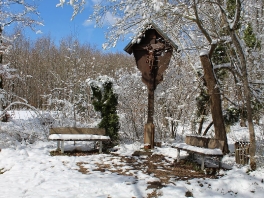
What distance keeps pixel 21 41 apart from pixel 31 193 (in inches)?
1209

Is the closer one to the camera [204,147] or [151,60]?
[204,147]

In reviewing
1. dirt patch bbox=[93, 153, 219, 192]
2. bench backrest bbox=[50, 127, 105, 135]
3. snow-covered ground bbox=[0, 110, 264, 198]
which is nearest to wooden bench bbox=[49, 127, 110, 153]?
bench backrest bbox=[50, 127, 105, 135]

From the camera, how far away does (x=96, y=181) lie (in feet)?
16.7

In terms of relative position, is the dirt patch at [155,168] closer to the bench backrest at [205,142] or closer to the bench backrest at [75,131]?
the bench backrest at [205,142]

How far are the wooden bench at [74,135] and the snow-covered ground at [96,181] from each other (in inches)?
29.0

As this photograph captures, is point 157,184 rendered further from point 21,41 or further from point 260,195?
point 21,41

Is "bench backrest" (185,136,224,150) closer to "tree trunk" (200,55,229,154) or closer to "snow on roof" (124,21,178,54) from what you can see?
"tree trunk" (200,55,229,154)

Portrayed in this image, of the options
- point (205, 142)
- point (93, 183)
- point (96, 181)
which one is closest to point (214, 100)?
point (205, 142)

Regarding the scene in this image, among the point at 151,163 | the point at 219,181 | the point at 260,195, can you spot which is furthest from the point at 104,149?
the point at 260,195

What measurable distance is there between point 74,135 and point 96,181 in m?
3.24

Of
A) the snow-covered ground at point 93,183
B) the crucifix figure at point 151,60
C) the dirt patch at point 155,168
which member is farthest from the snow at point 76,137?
the crucifix figure at point 151,60

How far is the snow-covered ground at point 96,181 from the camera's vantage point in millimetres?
4527

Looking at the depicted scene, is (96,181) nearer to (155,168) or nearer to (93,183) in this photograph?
(93,183)

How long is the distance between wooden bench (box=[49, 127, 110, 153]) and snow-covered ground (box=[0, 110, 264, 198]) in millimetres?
738
